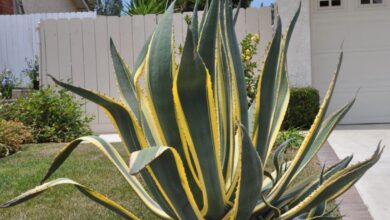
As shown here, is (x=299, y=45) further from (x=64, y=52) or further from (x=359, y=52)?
(x=64, y=52)

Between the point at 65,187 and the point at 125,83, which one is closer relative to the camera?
the point at 125,83

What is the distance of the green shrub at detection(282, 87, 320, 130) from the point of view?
889 centimetres

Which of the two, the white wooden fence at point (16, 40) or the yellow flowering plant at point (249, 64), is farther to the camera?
the white wooden fence at point (16, 40)

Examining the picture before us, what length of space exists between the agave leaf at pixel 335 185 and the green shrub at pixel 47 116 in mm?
7553

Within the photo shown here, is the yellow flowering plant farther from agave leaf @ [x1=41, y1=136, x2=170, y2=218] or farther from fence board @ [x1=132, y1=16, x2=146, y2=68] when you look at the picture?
agave leaf @ [x1=41, y1=136, x2=170, y2=218]

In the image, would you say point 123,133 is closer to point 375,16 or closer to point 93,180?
point 93,180

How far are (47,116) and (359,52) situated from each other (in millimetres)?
5442

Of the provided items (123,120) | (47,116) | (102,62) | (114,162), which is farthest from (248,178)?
(102,62)

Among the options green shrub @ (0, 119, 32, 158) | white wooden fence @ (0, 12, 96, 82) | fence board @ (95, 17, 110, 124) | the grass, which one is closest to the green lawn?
the grass

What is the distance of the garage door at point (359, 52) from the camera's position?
31.4 ft

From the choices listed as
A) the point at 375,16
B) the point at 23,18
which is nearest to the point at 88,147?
the point at 375,16

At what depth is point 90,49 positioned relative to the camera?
36.3 feet

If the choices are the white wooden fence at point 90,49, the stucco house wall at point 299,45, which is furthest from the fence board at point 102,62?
the stucco house wall at point 299,45

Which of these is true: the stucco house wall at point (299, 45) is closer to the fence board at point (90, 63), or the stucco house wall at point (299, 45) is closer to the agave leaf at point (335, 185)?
the fence board at point (90, 63)
